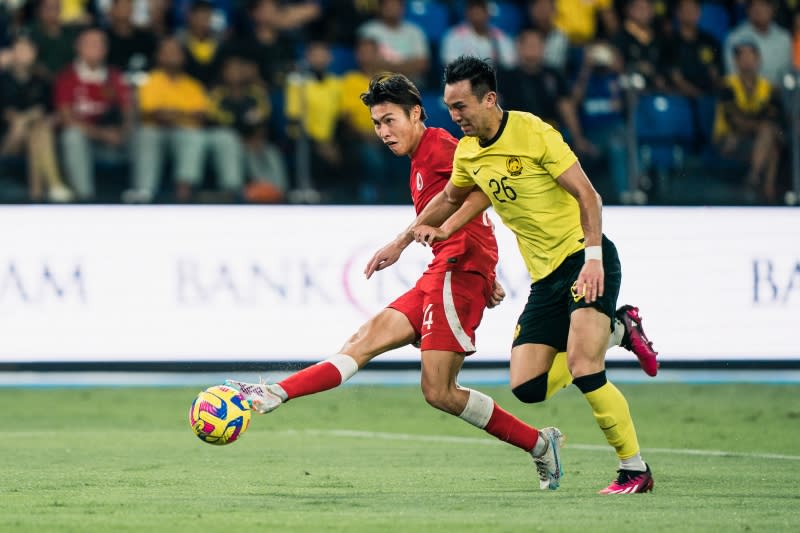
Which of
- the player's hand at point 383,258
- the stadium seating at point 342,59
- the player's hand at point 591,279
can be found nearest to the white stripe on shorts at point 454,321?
the player's hand at point 383,258

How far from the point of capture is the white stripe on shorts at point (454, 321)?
311 inches

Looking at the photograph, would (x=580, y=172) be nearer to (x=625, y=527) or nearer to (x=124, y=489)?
(x=625, y=527)

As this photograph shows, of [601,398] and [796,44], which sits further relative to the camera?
[796,44]

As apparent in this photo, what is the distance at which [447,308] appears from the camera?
7945 millimetres

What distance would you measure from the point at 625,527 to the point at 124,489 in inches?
107

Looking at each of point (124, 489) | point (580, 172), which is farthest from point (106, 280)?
point (580, 172)

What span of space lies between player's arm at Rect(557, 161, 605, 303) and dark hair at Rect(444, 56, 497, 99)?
0.68 metres

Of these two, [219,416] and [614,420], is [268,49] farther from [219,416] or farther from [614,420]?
[614,420]

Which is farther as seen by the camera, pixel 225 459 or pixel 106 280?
pixel 106 280

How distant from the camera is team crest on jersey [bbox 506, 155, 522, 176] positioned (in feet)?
24.7

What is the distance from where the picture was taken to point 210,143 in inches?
562

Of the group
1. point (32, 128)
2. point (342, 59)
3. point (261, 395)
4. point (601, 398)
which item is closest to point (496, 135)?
point (601, 398)

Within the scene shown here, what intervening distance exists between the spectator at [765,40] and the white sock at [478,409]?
825 centimetres

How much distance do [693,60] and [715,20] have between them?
5.38 feet
